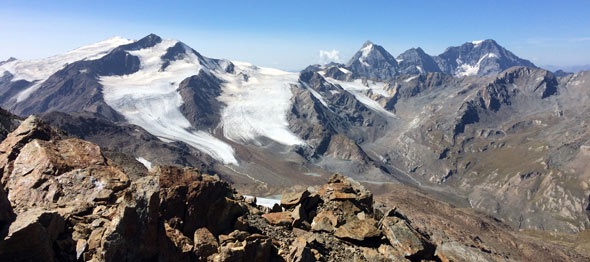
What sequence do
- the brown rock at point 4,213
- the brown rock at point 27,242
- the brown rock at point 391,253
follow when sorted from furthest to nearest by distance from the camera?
the brown rock at point 391,253, the brown rock at point 4,213, the brown rock at point 27,242

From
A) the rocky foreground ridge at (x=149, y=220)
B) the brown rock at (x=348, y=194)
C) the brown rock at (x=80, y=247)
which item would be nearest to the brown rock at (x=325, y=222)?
the rocky foreground ridge at (x=149, y=220)

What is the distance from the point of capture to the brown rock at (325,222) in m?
24.4

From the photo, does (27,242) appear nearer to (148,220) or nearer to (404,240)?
(148,220)

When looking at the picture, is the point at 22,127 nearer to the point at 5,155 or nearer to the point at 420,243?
the point at 5,155

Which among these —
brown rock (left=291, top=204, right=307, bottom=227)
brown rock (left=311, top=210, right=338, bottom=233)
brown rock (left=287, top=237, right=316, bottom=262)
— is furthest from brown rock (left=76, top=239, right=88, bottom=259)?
brown rock (left=311, top=210, right=338, bottom=233)

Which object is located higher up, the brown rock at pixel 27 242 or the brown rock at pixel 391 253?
the brown rock at pixel 27 242

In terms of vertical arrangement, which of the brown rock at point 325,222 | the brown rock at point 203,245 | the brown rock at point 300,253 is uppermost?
the brown rock at point 203,245

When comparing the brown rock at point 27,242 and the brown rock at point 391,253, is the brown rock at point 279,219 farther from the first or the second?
the brown rock at point 27,242

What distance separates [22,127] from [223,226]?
1474 cm

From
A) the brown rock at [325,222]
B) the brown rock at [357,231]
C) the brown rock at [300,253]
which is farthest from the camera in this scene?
the brown rock at [325,222]

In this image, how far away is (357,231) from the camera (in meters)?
23.7

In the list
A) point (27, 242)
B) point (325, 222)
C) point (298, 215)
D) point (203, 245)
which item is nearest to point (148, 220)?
point (203, 245)

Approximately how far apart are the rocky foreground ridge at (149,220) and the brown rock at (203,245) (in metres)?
0.04

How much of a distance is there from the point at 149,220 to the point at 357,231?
553 inches
